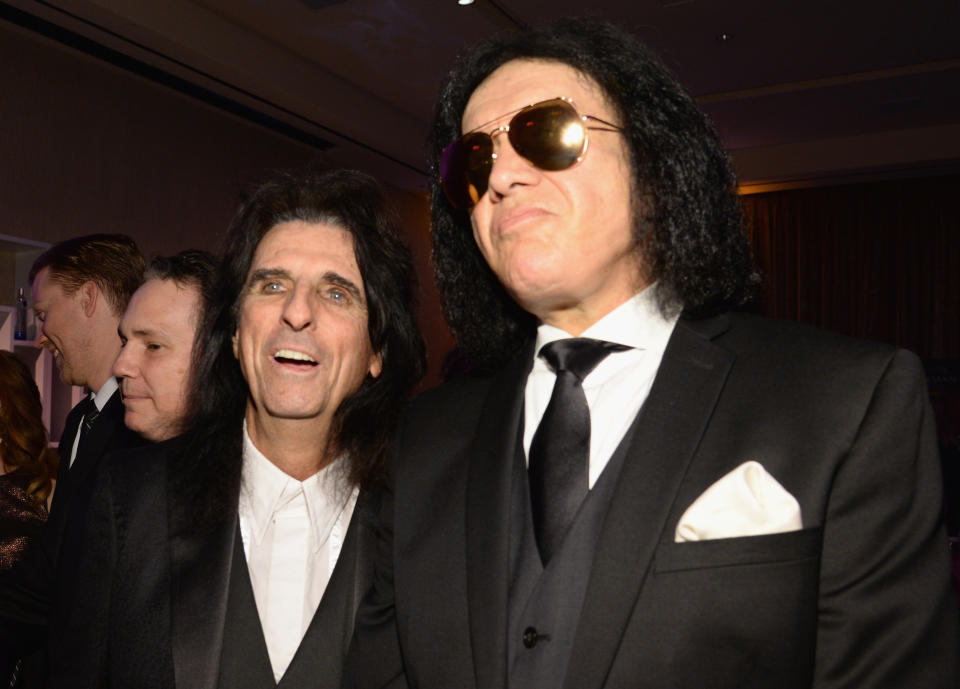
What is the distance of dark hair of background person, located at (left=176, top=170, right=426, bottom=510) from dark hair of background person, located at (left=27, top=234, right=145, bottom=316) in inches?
55.6

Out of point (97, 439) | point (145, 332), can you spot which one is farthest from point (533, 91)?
point (97, 439)

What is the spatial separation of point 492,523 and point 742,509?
0.38 m

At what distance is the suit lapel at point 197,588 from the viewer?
1469 mm

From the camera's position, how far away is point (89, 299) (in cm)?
306

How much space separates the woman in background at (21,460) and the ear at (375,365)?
1.53 m

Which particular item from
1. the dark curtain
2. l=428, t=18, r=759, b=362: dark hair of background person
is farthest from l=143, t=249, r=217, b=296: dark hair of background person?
the dark curtain

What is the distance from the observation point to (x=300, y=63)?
6.10m

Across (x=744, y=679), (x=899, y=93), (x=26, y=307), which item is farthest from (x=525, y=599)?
(x=899, y=93)

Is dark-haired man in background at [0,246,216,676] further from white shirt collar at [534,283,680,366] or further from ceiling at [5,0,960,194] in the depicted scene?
ceiling at [5,0,960,194]

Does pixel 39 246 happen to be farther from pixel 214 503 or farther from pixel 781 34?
pixel 781 34

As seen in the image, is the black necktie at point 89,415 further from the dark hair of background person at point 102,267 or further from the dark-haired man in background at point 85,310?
the dark hair of background person at point 102,267

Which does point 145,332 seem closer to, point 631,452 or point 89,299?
point 89,299

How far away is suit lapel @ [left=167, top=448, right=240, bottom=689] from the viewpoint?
4.82 feet

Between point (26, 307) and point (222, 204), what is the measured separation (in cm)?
223
